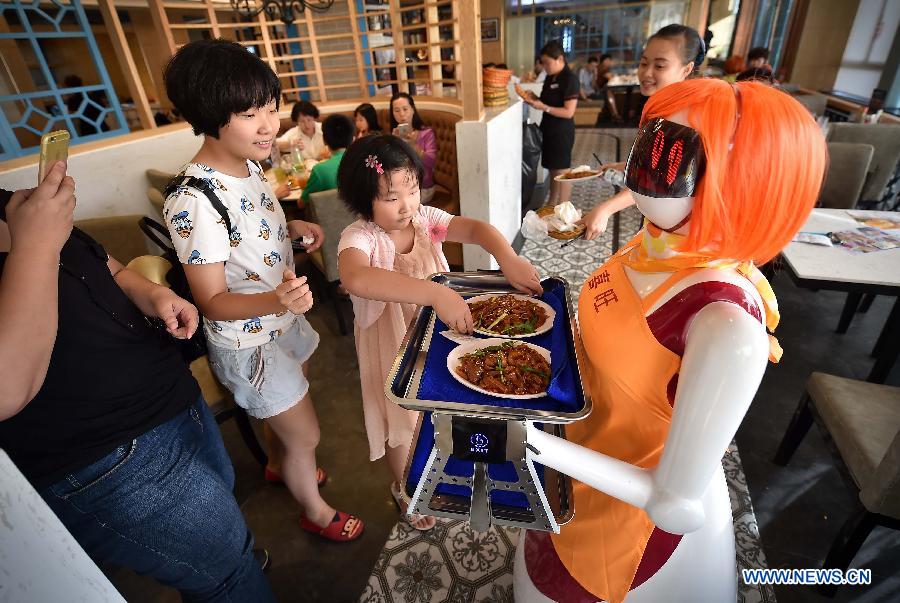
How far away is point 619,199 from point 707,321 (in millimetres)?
854

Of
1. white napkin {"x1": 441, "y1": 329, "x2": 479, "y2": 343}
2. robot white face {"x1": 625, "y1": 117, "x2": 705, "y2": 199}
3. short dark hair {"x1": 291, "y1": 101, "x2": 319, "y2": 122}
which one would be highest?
robot white face {"x1": 625, "y1": 117, "x2": 705, "y2": 199}

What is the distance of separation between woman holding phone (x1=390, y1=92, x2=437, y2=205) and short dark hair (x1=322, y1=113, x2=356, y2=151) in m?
0.58

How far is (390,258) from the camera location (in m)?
1.30

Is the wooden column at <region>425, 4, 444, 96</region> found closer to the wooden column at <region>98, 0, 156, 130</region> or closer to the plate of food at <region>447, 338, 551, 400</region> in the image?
the wooden column at <region>98, 0, 156, 130</region>

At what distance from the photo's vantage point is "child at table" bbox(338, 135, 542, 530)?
3.58 feet

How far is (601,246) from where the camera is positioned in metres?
4.13

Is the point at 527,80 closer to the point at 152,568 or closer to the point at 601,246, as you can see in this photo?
the point at 601,246

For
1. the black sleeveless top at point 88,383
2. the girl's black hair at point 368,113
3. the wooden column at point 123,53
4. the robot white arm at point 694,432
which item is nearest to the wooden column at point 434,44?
the girl's black hair at point 368,113

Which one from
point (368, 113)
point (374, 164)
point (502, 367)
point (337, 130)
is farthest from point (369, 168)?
point (368, 113)

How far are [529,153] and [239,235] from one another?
143 inches

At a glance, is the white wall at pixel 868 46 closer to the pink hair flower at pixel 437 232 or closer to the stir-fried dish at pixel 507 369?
the pink hair flower at pixel 437 232

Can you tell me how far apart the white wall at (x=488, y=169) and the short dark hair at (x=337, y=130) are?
867 millimetres

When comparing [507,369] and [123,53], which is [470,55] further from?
[123,53]

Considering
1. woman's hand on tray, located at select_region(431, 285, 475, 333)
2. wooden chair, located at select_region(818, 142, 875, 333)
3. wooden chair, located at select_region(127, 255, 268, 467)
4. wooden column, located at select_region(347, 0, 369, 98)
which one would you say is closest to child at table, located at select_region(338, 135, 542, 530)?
woman's hand on tray, located at select_region(431, 285, 475, 333)
